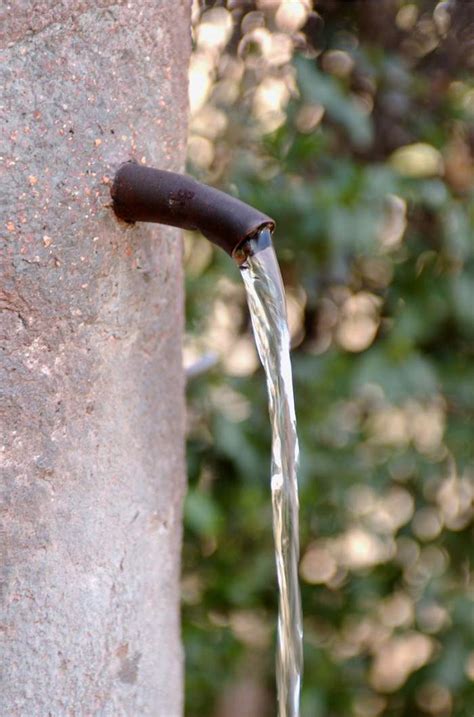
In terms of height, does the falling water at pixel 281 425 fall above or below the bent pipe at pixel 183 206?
below

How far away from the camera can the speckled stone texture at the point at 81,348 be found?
27.4 inches

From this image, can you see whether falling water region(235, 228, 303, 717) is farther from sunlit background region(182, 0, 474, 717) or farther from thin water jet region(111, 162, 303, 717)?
sunlit background region(182, 0, 474, 717)

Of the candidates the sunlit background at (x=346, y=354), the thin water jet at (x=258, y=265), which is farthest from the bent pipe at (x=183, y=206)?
the sunlit background at (x=346, y=354)

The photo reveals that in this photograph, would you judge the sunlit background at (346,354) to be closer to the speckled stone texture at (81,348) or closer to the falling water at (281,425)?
the falling water at (281,425)

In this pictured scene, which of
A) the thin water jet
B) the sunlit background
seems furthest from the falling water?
the sunlit background

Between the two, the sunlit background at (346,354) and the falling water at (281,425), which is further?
the sunlit background at (346,354)

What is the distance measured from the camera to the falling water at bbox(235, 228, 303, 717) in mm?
747

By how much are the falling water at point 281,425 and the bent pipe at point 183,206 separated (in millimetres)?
15

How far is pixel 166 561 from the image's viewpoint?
0.89 metres

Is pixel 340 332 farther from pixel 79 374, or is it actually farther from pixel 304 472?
pixel 79 374

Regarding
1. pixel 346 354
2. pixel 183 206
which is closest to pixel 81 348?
pixel 183 206

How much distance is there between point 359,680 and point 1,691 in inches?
57.3

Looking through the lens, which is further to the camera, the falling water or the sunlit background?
the sunlit background

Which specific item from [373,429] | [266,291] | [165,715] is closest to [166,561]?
[165,715]
